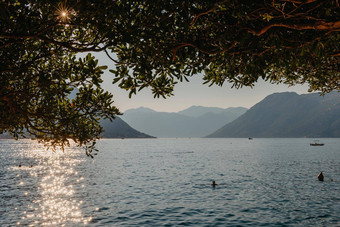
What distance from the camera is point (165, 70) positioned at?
9781 mm

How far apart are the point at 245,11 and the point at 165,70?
3439 millimetres

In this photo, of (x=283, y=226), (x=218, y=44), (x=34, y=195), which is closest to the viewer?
(x=218, y=44)

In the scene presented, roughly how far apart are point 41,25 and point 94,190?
3743 cm

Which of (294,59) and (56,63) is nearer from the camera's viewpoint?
(294,59)

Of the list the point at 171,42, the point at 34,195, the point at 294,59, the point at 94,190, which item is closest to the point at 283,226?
the point at 294,59

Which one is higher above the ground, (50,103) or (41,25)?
(41,25)

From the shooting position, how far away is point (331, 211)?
27234 mm

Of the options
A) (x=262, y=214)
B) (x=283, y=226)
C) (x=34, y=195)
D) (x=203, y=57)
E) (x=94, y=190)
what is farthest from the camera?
(x=94, y=190)

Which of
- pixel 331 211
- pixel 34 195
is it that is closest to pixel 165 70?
pixel 331 211

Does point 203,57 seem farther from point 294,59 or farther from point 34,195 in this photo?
point 34,195

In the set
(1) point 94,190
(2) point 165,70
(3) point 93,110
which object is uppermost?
(2) point 165,70

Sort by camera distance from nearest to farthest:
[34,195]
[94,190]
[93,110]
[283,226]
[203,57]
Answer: [203,57]
[93,110]
[283,226]
[34,195]
[94,190]

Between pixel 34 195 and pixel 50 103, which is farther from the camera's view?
pixel 34 195

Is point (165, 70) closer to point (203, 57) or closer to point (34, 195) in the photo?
point (203, 57)
